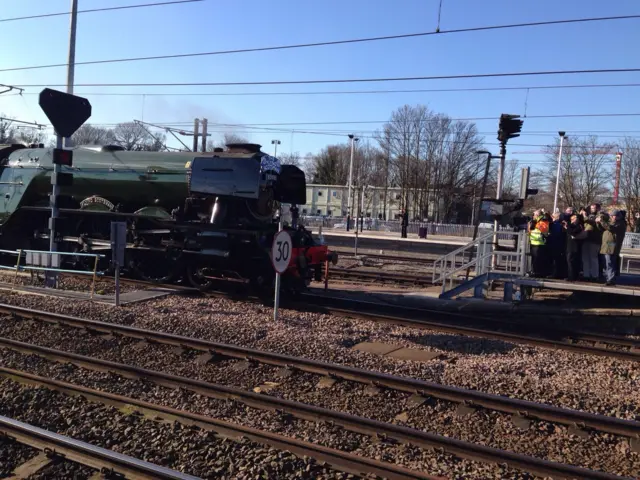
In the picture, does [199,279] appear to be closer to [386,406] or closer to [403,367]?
[403,367]

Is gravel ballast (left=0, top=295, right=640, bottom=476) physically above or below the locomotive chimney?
below

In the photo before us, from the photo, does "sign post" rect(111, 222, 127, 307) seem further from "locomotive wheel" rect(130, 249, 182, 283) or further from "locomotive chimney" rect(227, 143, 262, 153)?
"locomotive chimney" rect(227, 143, 262, 153)

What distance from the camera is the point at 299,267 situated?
40.1ft

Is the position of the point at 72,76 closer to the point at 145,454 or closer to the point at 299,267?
the point at 299,267

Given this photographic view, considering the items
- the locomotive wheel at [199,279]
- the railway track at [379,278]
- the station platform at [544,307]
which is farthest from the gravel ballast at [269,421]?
the railway track at [379,278]

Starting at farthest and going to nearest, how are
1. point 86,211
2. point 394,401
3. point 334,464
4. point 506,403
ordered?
point 86,211 → point 394,401 → point 506,403 → point 334,464

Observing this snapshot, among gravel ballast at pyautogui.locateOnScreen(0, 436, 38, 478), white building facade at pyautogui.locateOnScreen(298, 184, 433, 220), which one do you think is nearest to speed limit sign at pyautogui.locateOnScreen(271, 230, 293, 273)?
gravel ballast at pyautogui.locateOnScreen(0, 436, 38, 478)

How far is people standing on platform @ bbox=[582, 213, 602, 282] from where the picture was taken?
10891mm

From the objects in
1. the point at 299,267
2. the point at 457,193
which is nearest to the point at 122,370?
the point at 299,267

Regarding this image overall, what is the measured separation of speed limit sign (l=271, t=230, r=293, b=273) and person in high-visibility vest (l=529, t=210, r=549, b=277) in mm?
5329

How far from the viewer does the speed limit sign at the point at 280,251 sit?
30.5ft

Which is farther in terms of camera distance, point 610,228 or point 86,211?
point 86,211

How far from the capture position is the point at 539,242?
11.5 meters

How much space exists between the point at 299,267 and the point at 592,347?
5.98 metres
